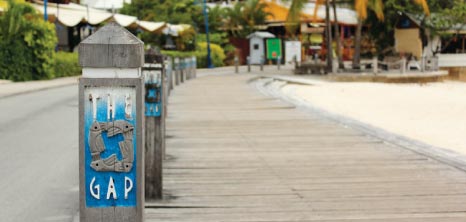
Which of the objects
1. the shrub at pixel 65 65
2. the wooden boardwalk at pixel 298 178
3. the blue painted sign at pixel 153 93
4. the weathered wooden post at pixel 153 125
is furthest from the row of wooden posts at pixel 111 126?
the shrub at pixel 65 65

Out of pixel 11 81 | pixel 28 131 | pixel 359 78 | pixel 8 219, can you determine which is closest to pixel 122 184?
pixel 8 219

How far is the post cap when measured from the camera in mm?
4129

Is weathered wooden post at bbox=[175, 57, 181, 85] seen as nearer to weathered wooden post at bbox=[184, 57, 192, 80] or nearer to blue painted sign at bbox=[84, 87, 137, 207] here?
weathered wooden post at bbox=[184, 57, 192, 80]

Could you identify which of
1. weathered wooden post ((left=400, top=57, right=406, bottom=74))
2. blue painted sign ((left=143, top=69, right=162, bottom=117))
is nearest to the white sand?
weathered wooden post ((left=400, top=57, right=406, bottom=74))

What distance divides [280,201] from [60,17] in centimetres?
3023

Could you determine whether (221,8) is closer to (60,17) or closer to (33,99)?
(60,17)

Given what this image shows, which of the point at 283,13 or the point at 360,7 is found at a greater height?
the point at 283,13

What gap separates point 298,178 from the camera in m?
8.06

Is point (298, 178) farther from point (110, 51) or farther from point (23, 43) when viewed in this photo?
point (23, 43)

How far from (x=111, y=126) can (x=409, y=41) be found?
46620 mm

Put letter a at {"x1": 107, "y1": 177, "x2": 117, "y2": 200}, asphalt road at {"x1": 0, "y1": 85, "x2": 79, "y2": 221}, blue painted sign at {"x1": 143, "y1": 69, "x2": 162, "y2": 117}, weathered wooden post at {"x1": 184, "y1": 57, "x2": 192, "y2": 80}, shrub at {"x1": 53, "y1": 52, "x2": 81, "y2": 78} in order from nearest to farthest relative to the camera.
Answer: letter a at {"x1": 107, "y1": 177, "x2": 117, "y2": 200}
asphalt road at {"x1": 0, "y1": 85, "x2": 79, "y2": 221}
blue painted sign at {"x1": 143, "y1": 69, "x2": 162, "y2": 117}
weathered wooden post at {"x1": 184, "y1": 57, "x2": 192, "y2": 80}
shrub at {"x1": 53, "y1": 52, "x2": 81, "y2": 78}

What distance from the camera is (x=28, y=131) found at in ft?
44.0

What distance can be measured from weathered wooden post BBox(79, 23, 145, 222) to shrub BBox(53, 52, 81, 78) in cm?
2910

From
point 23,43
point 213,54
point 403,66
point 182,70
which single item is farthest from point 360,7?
point 213,54
